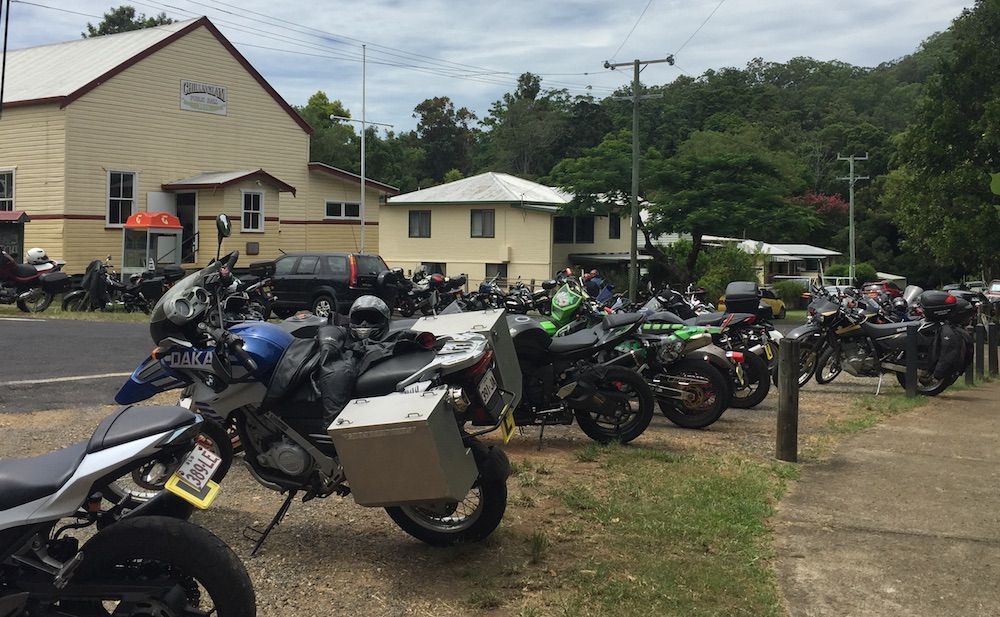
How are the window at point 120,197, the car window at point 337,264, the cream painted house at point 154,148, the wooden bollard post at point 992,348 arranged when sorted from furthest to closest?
the window at point 120,197, the cream painted house at point 154,148, the car window at point 337,264, the wooden bollard post at point 992,348

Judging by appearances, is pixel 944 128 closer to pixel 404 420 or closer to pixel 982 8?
pixel 982 8

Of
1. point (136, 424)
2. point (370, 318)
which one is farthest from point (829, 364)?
point (136, 424)

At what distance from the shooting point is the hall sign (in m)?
30.0

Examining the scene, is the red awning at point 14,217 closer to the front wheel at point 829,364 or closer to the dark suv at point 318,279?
the dark suv at point 318,279

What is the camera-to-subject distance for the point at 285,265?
76.6 ft

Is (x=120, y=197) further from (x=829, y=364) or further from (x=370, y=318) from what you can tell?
(x=370, y=318)

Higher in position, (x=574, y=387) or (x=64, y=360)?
(x=574, y=387)

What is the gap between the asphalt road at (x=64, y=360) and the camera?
923 centimetres

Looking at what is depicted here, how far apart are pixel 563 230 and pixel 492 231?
318 cm

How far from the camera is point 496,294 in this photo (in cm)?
1786

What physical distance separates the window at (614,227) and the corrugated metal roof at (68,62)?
815 inches

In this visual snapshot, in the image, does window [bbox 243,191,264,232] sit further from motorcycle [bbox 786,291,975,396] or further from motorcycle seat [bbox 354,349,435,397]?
motorcycle seat [bbox 354,349,435,397]

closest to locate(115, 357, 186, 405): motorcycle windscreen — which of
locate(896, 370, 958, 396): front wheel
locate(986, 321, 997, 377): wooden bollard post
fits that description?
locate(896, 370, 958, 396): front wheel

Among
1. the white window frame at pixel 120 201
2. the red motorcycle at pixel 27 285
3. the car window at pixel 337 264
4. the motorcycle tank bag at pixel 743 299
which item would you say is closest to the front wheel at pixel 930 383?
the motorcycle tank bag at pixel 743 299
